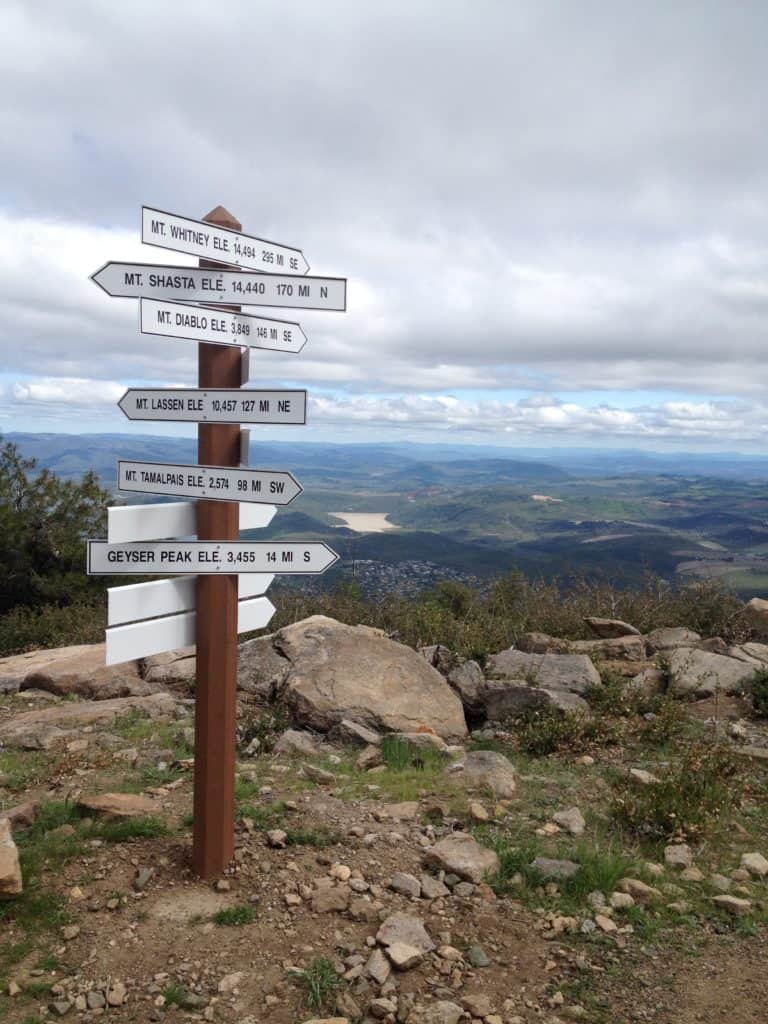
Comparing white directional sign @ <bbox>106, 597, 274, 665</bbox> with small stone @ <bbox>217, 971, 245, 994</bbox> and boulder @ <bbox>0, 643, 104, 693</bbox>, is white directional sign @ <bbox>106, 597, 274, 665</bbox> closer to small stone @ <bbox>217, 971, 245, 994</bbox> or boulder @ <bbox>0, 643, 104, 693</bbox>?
small stone @ <bbox>217, 971, 245, 994</bbox>

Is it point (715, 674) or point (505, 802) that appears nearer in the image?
point (505, 802)

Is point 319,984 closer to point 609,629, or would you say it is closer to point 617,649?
point 617,649

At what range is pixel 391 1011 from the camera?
3.85 metres

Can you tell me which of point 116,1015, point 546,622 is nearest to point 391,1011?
point 116,1015

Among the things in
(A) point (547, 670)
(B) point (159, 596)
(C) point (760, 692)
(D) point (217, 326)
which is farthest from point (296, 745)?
(C) point (760, 692)

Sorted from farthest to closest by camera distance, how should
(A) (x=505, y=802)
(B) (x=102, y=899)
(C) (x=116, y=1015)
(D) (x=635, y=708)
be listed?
(D) (x=635, y=708)
(A) (x=505, y=802)
(B) (x=102, y=899)
(C) (x=116, y=1015)

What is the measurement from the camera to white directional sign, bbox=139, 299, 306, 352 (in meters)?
4.68

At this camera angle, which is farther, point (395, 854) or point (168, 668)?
point (168, 668)

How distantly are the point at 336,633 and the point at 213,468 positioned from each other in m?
5.22

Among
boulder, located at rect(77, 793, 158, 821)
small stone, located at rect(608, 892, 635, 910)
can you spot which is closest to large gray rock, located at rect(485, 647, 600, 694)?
small stone, located at rect(608, 892, 635, 910)

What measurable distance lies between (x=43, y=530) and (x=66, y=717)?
753 inches

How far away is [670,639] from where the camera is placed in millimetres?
12430

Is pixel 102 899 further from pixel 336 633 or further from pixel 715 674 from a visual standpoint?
pixel 715 674

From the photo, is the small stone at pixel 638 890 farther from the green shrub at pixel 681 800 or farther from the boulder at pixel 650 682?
the boulder at pixel 650 682
